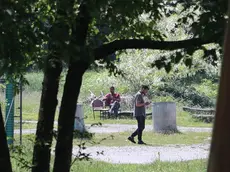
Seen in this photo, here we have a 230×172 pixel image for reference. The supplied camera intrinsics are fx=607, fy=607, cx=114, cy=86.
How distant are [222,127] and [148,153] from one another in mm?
12605

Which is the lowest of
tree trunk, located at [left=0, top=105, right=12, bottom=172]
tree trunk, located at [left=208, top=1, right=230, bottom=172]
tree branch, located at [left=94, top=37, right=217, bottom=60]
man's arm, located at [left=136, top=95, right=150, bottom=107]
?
tree trunk, located at [left=0, top=105, right=12, bottom=172]

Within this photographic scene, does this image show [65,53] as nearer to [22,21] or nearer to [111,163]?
[22,21]

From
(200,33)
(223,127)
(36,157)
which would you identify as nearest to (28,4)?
(200,33)

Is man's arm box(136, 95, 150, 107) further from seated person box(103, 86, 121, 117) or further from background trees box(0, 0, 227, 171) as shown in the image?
background trees box(0, 0, 227, 171)

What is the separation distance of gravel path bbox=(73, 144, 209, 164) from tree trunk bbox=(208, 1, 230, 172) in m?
9.98

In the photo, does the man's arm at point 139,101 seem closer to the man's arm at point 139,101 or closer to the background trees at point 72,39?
the man's arm at point 139,101

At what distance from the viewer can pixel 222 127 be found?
1.95 meters

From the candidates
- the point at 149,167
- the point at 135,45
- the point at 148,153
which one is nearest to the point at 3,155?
the point at 135,45

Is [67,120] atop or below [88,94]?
below

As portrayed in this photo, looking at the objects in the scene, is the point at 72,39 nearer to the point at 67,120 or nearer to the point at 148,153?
the point at 67,120

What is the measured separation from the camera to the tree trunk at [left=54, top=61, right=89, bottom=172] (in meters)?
4.73

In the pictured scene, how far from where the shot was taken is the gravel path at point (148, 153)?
42.3 feet

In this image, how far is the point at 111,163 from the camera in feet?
39.9

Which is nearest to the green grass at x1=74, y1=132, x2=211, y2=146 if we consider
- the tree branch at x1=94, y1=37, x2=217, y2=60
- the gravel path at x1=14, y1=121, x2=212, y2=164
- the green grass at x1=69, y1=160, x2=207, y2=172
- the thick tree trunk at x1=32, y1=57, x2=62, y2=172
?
the gravel path at x1=14, y1=121, x2=212, y2=164
